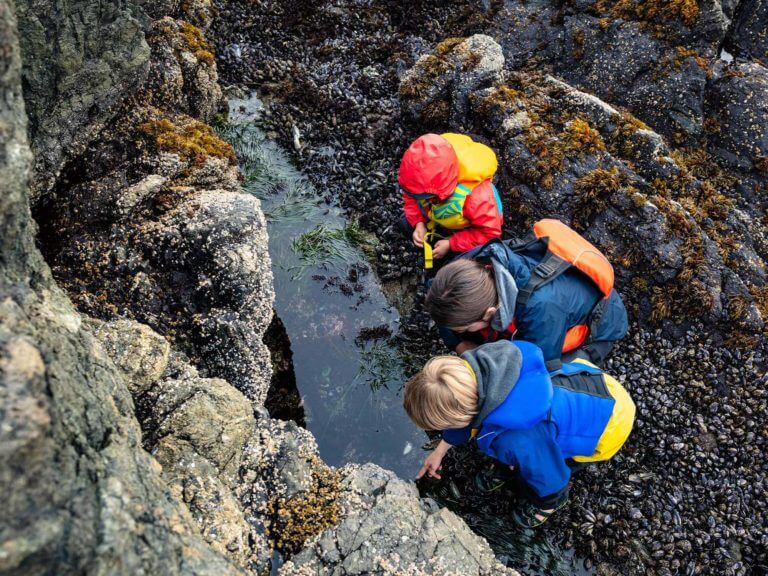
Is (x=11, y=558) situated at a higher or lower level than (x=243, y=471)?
higher

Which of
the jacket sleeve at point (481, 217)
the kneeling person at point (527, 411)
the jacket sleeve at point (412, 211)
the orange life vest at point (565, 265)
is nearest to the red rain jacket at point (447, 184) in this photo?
the jacket sleeve at point (481, 217)

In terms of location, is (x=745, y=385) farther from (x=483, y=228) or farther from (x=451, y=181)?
(x=451, y=181)

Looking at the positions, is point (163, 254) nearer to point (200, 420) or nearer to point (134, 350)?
point (134, 350)

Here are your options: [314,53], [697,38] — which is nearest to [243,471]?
[314,53]

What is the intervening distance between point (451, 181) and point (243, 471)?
11.9 ft

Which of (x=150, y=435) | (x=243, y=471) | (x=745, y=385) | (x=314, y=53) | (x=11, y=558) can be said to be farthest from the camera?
(x=314, y=53)

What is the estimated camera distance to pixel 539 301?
5137 millimetres

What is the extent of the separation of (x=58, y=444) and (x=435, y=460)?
13.0 feet

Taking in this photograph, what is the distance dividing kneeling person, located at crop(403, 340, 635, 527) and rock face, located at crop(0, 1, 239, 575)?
79.5 inches

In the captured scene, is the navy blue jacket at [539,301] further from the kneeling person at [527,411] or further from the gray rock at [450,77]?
the gray rock at [450,77]

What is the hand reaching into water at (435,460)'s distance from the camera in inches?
212

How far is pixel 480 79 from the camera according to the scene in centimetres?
750

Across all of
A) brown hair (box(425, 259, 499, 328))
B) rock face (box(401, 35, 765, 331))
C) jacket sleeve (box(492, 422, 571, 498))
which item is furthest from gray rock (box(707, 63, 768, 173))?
jacket sleeve (box(492, 422, 571, 498))

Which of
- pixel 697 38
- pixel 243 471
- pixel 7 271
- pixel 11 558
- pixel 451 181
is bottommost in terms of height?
pixel 243 471
